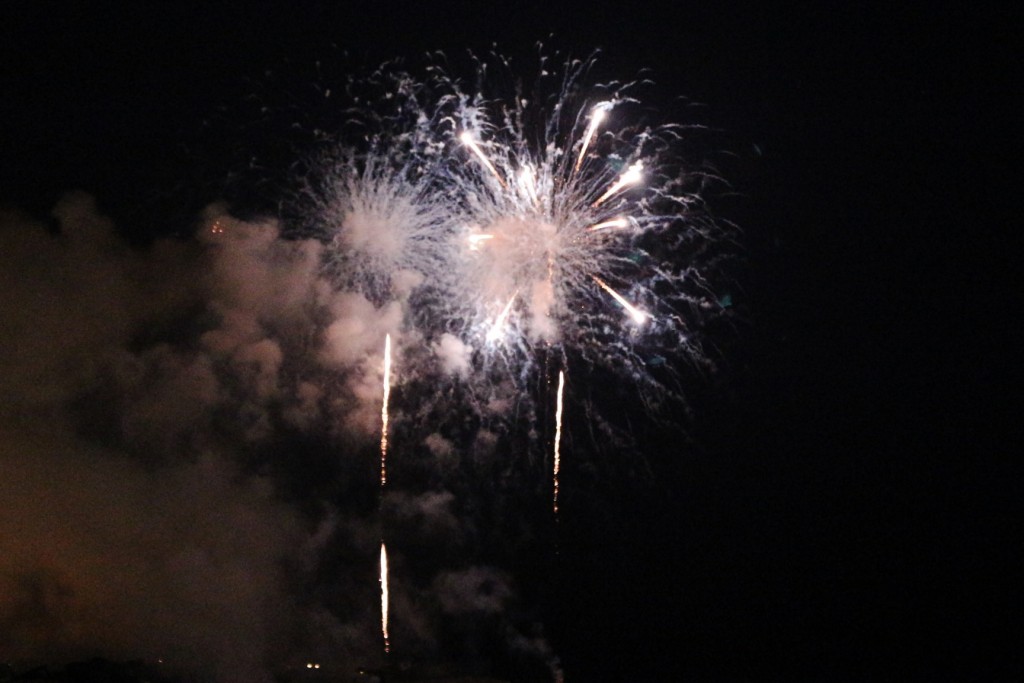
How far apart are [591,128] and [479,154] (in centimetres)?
128

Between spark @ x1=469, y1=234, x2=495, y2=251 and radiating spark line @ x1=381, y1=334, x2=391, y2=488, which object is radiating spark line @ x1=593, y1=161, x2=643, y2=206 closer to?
spark @ x1=469, y1=234, x2=495, y2=251

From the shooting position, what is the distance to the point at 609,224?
29.3 ft

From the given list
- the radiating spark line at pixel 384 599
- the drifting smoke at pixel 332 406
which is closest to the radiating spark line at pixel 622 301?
the drifting smoke at pixel 332 406

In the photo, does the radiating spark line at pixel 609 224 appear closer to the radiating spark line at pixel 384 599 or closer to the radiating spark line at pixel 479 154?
the radiating spark line at pixel 479 154

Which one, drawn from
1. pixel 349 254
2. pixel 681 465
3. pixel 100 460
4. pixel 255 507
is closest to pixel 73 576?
pixel 100 460

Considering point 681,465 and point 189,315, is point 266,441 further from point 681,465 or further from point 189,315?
point 681,465

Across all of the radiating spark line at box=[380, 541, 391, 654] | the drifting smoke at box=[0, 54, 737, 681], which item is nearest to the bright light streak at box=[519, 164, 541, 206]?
the drifting smoke at box=[0, 54, 737, 681]

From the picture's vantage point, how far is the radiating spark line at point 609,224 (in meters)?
8.92

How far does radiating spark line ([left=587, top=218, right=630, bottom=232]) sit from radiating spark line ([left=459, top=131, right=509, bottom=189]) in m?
1.08

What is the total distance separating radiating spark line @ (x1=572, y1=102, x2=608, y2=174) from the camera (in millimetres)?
8617

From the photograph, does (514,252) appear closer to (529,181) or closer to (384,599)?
(529,181)

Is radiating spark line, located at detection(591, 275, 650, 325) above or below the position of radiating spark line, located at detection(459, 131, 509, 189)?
below

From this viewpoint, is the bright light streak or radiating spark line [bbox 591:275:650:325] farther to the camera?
radiating spark line [bbox 591:275:650:325]

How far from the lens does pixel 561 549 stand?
57.0ft
